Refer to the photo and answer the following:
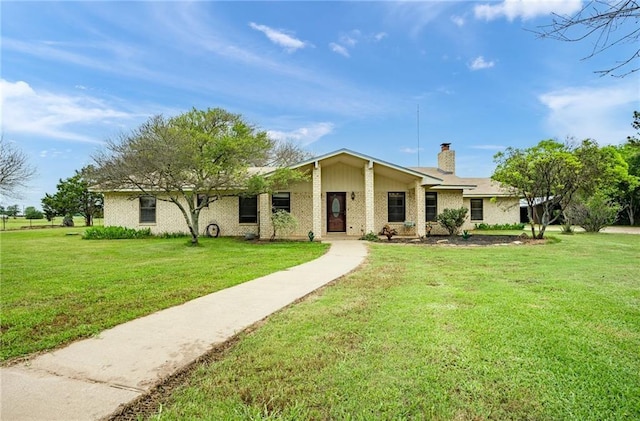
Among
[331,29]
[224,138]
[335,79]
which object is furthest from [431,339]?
[335,79]

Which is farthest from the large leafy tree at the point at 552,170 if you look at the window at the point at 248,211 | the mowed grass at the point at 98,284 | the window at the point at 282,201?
the window at the point at 248,211

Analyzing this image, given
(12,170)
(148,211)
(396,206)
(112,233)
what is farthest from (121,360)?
A: (12,170)

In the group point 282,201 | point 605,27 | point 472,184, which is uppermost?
point 472,184

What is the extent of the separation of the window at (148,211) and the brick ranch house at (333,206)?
0.02 m

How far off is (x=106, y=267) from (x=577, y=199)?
23.5 metres

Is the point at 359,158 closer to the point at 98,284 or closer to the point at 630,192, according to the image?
the point at 98,284

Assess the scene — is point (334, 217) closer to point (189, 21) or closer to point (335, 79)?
point (335, 79)

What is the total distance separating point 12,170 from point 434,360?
90.4 feet

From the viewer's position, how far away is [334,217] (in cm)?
1786

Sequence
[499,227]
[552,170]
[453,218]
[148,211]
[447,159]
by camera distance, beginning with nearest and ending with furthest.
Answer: [552,170] → [453,218] → [148,211] → [447,159] → [499,227]

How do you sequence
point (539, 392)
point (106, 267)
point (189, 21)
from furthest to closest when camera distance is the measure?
point (189, 21) → point (106, 267) → point (539, 392)

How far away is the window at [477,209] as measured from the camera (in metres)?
24.2

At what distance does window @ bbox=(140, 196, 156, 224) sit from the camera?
18.7 meters

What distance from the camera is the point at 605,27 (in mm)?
2734
